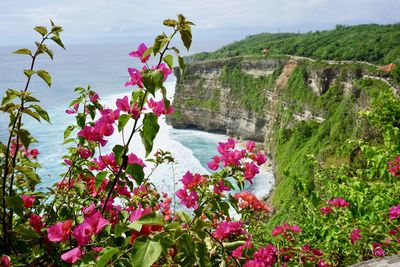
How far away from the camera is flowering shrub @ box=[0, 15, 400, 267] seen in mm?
1758

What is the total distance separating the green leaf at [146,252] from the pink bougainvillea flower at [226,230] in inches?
52.4

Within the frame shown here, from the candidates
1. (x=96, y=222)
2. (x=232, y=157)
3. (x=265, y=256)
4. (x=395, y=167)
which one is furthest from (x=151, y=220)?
(x=395, y=167)

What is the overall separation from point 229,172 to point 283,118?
176ft

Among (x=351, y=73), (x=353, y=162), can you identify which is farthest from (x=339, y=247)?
(x=351, y=73)

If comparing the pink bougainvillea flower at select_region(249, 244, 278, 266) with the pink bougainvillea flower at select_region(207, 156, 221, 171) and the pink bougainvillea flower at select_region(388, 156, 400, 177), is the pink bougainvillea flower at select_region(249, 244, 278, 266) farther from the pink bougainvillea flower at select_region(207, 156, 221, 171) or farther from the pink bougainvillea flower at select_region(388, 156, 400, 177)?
the pink bougainvillea flower at select_region(388, 156, 400, 177)

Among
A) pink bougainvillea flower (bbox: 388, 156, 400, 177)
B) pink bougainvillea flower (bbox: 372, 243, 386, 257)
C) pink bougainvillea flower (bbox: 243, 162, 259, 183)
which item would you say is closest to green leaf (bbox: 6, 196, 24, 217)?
pink bougainvillea flower (bbox: 243, 162, 259, 183)

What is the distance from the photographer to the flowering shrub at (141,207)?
176 cm

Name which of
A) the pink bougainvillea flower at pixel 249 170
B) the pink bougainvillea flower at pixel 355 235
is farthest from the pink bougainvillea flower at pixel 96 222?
the pink bougainvillea flower at pixel 355 235

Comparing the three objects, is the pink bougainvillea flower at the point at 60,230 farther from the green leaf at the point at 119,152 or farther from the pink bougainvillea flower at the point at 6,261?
the green leaf at the point at 119,152

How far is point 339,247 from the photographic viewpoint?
4219mm

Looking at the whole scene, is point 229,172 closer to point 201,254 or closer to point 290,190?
point 201,254

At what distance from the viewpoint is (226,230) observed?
2.74 meters

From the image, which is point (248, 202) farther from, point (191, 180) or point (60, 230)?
point (60, 230)

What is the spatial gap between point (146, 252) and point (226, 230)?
4.55 feet
